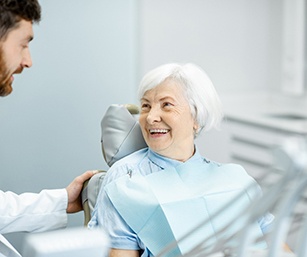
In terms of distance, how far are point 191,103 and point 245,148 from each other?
171 cm

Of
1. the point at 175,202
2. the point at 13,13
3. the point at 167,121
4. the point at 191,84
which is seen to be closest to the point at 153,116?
the point at 167,121

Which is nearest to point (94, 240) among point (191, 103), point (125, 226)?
point (125, 226)

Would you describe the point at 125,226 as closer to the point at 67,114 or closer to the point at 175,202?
the point at 175,202

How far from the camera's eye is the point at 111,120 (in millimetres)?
2096

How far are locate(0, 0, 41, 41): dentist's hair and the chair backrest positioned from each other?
0.64 meters

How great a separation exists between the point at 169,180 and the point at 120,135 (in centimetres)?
26

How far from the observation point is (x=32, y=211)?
6.45ft

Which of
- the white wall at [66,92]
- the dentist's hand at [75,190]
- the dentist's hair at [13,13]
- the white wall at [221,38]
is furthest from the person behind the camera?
the white wall at [221,38]

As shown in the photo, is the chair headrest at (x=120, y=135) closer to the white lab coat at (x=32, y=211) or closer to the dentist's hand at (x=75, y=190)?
the dentist's hand at (x=75, y=190)

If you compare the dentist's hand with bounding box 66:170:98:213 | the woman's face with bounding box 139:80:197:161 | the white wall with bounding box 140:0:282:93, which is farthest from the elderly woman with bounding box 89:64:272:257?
the white wall with bounding box 140:0:282:93

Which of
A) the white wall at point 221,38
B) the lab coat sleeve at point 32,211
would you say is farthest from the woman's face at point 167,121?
the white wall at point 221,38

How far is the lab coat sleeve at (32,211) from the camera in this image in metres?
1.91

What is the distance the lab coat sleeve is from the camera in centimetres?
191

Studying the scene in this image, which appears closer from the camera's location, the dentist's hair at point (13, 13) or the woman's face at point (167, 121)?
the dentist's hair at point (13, 13)
